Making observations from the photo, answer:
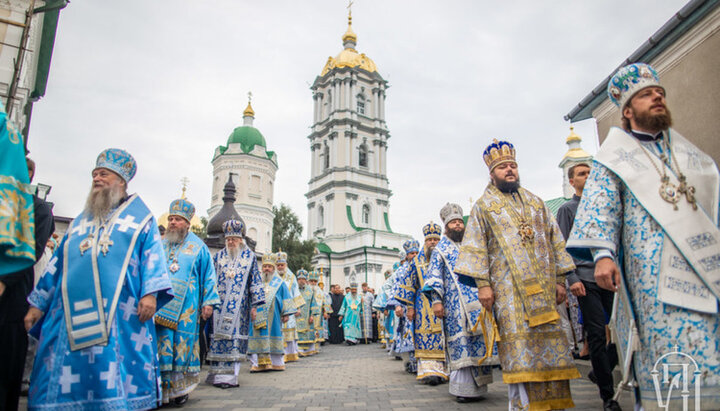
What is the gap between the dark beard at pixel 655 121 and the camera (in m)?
2.54

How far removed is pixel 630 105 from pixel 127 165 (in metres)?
3.71

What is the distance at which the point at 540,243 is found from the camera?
358cm

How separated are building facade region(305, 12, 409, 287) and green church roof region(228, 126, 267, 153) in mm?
7996

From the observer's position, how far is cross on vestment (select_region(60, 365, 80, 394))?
9.20 ft

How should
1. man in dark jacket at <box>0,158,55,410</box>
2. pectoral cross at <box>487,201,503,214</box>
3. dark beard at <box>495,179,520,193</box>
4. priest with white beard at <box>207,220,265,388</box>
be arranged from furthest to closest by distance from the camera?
1. priest with white beard at <box>207,220,265,388</box>
2. dark beard at <box>495,179,520,193</box>
3. pectoral cross at <box>487,201,503,214</box>
4. man in dark jacket at <box>0,158,55,410</box>

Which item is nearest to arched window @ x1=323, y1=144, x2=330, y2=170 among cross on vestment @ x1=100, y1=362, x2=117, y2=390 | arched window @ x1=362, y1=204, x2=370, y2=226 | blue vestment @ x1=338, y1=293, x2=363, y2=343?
arched window @ x1=362, y1=204, x2=370, y2=226

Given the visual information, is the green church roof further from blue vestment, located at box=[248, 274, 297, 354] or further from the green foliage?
blue vestment, located at box=[248, 274, 297, 354]

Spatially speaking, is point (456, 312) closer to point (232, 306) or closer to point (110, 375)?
point (232, 306)

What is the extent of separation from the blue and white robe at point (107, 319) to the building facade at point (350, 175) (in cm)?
3568

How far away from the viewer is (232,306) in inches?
250

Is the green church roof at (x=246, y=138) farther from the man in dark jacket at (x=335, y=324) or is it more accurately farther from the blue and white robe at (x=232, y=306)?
the blue and white robe at (x=232, y=306)

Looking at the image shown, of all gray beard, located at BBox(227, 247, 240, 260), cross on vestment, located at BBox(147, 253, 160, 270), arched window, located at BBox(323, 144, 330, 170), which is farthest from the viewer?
arched window, located at BBox(323, 144, 330, 170)

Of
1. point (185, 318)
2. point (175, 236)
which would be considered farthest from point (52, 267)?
point (175, 236)

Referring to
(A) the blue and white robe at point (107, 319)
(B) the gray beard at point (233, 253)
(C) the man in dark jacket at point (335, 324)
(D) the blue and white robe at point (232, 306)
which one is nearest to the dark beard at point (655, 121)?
(A) the blue and white robe at point (107, 319)
